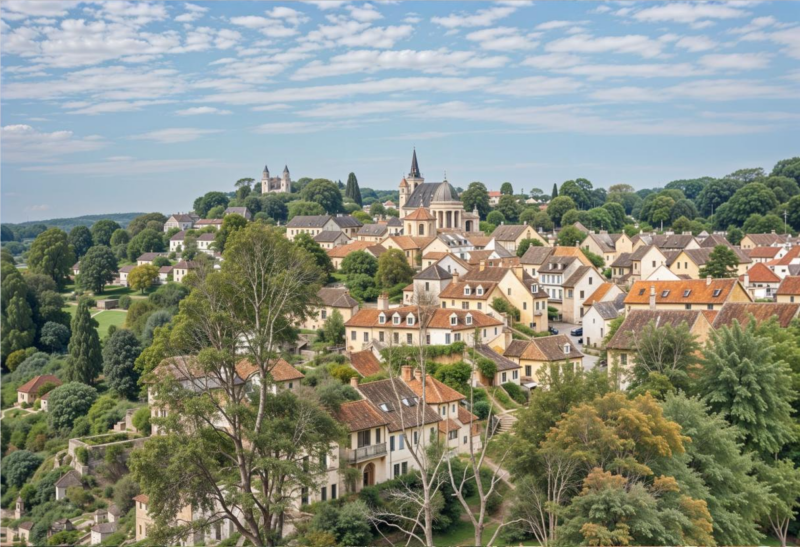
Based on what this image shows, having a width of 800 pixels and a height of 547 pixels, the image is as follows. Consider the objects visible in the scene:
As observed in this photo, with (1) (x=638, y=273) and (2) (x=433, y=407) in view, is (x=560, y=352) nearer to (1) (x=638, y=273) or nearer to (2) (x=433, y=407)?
(2) (x=433, y=407)

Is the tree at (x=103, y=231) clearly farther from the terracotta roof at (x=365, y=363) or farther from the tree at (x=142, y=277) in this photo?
the terracotta roof at (x=365, y=363)

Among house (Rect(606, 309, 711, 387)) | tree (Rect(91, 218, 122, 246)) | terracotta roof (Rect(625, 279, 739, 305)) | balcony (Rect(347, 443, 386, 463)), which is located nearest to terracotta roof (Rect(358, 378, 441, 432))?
balcony (Rect(347, 443, 386, 463))

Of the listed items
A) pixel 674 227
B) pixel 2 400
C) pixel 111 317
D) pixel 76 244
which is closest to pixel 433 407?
pixel 2 400

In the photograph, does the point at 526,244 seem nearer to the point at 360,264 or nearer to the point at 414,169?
the point at 360,264

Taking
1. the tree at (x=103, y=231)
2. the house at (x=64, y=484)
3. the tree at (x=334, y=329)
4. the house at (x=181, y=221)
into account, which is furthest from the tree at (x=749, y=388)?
the house at (x=181, y=221)

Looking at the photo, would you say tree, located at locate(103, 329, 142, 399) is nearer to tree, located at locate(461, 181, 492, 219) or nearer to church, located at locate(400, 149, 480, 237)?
church, located at locate(400, 149, 480, 237)
